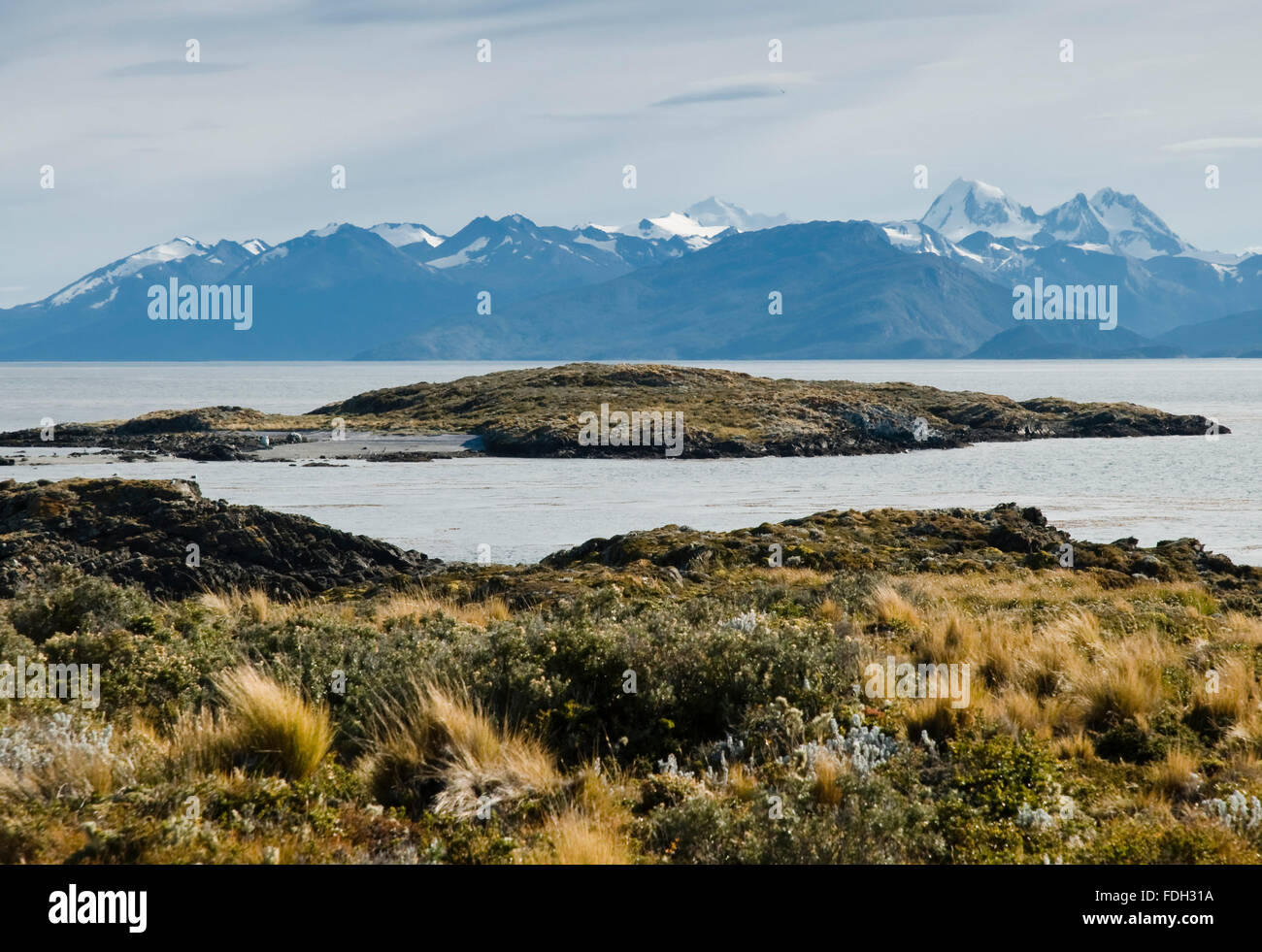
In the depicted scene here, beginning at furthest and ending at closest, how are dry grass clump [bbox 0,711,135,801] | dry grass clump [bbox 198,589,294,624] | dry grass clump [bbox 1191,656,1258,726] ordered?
dry grass clump [bbox 198,589,294,624]
dry grass clump [bbox 1191,656,1258,726]
dry grass clump [bbox 0,711,135,801]

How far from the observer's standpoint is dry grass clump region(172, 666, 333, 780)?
7.22m

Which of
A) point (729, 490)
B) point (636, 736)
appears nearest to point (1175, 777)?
point (636, 736)

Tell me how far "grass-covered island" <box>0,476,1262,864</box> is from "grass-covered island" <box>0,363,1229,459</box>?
52.4 m

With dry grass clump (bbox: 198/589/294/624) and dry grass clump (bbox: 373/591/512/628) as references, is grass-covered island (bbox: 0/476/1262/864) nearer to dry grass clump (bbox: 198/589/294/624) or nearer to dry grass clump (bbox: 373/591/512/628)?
dry grass clump (bbox: 198/589/294/624)

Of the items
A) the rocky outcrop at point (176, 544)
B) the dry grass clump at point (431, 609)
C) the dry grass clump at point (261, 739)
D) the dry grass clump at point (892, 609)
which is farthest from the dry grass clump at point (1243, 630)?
the rocky outcrop at point (176, 544)

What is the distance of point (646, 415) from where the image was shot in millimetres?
81812

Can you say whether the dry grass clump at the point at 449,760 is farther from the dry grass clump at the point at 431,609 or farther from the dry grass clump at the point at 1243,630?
the dry grass clump at the point at 1243,630

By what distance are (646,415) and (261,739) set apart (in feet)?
245

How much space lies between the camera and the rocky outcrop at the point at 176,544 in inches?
918

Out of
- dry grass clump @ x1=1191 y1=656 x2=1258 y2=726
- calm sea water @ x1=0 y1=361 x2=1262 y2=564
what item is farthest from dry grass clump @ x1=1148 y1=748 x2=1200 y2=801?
calm sea water @ x1=0 y1=361 x2=1262 y2=564

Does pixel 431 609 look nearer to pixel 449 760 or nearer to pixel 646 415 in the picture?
pixel 449 760

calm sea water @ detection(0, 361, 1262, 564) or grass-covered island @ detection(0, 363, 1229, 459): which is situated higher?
grass-covered island @ detection(0, 363, 1229, 459)

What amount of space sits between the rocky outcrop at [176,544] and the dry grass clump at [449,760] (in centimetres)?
1483
